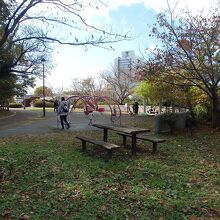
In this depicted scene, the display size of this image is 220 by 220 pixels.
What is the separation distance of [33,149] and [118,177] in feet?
12.9

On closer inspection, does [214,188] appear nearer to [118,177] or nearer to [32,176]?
[118,177]

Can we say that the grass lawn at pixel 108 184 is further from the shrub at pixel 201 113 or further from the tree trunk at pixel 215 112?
the shrub at pixel 201 113

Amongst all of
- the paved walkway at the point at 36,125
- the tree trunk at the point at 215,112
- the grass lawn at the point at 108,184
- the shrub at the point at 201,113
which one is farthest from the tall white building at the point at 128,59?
the grass lawn at the point at 108,184

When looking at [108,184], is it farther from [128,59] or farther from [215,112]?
[128,59]

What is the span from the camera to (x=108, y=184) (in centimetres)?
636

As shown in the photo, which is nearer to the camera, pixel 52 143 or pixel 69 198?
pixel 69 198

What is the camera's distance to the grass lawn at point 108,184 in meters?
5.08

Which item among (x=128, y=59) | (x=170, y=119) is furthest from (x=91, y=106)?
(x=170, y=119)

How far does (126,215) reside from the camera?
16.1 feet

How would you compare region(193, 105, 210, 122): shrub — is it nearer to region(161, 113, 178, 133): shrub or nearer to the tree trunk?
the tree trunk

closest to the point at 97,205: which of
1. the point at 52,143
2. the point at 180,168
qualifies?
the point at 180,168

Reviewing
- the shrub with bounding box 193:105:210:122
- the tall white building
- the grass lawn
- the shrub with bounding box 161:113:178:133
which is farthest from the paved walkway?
the grass lawn

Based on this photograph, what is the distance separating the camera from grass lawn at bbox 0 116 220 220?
5082 mm

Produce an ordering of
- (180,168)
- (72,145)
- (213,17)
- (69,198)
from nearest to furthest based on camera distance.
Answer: (69,198) → (180,168) → (72,145) → (213,17)
